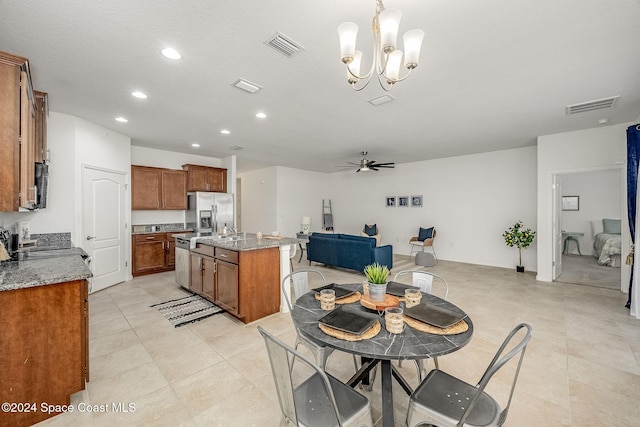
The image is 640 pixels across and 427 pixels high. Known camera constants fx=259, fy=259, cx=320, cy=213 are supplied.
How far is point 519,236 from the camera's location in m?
5.66

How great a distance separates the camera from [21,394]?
1696 millimetres

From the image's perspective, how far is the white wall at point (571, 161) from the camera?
4400mm

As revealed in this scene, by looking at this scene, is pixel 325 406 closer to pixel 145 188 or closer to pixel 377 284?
pixel 377 284

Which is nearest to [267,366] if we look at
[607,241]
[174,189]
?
[174,189]

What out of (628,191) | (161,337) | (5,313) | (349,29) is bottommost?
(161,337)

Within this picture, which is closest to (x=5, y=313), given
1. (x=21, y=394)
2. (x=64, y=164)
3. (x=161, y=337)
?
(x=21, y=394)

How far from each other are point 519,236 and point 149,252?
26.3 feet

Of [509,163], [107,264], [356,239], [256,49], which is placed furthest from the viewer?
[509,163]

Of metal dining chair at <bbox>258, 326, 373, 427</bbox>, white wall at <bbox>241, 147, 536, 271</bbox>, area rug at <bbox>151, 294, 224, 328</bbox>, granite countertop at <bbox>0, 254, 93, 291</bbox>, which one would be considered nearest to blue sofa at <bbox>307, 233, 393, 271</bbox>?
white wall at <bbox>241, 147, 536, 271</bbox>

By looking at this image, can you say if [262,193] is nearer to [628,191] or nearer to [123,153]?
[123,153]

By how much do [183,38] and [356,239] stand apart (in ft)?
14.6

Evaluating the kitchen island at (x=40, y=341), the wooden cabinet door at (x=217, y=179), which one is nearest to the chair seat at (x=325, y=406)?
the kitchen island at (x=40, y=341)

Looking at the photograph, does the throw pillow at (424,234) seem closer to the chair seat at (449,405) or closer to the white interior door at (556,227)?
the white interior door at (556,227)

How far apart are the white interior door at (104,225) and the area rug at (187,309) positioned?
167 centimetres
